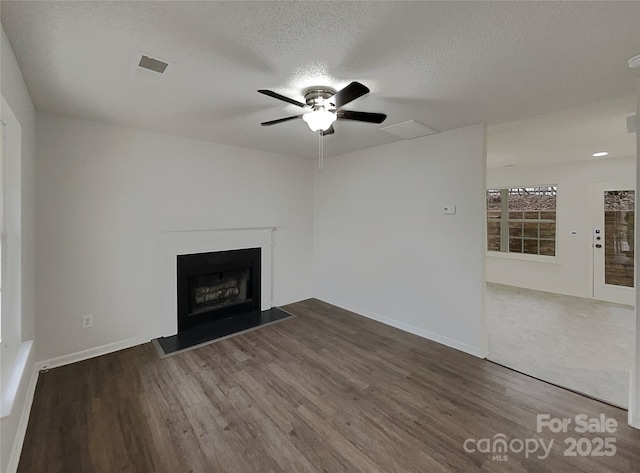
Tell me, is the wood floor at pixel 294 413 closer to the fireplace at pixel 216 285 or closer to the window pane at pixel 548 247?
the fireplace at pixel 216 285

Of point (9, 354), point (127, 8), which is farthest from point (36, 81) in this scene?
point (9, 354)

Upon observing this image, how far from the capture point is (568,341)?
3.23 m

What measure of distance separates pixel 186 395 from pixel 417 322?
260 centimetres

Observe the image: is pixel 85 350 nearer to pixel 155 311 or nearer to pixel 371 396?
pixel 155 311

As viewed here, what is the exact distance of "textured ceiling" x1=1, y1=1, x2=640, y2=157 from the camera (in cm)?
133

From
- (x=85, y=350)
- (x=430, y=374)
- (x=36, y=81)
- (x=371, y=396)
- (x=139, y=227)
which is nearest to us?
(x=36, y=81)

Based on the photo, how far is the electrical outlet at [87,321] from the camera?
2821 mm

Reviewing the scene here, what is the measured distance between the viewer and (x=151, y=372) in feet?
8.57

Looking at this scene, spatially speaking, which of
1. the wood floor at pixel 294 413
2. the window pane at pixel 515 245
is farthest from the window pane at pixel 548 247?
the wood floor at pixel 294 413

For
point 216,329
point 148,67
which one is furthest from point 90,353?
point 148,67

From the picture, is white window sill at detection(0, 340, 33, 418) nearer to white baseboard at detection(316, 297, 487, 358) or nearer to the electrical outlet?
the electrical outlet

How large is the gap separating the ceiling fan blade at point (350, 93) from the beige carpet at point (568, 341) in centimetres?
283

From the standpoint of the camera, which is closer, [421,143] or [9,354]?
[9,354]

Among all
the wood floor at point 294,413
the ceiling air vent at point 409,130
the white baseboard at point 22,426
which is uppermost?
the ceiling air vent at point 409,130
